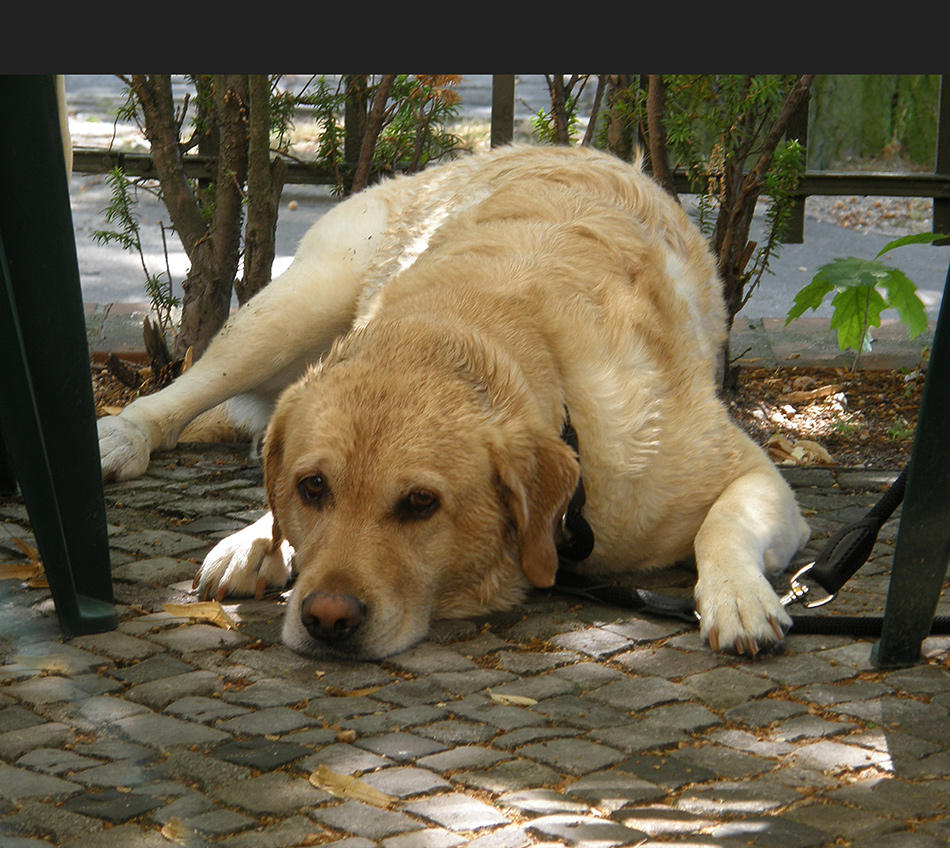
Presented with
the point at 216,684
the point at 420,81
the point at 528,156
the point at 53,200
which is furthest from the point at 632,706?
the point at 420,81

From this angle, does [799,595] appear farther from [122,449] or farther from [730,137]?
[730,137]

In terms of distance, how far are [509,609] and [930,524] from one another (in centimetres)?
116

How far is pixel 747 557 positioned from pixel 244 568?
1414 mm

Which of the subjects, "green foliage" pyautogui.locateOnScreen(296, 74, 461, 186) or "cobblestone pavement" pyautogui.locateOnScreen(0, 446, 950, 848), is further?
"green foliage" pyautogui.locateOnScreen(296, 74, 461, 186)

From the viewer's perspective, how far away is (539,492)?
2949 mm

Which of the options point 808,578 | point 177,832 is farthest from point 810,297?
point 177,832

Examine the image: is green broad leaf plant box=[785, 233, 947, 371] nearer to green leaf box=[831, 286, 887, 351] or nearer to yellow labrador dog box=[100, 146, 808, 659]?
green leaf box=[831, 286, 887, 351]

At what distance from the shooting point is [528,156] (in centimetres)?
472

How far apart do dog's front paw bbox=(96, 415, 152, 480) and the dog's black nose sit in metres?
1.89

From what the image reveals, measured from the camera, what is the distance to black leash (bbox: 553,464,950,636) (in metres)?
2.91

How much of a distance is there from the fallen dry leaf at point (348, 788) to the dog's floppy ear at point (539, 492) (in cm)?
98

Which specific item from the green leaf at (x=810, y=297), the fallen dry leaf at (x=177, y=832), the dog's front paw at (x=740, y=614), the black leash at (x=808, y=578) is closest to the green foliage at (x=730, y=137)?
the green leaf at (x=810, y=297)

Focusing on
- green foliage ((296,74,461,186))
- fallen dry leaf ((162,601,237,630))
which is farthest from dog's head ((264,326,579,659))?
green foliage ((296,74,461,186))

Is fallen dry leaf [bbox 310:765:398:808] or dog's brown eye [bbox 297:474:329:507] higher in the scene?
dog's brown eye [bbox 297:474:329:507]
